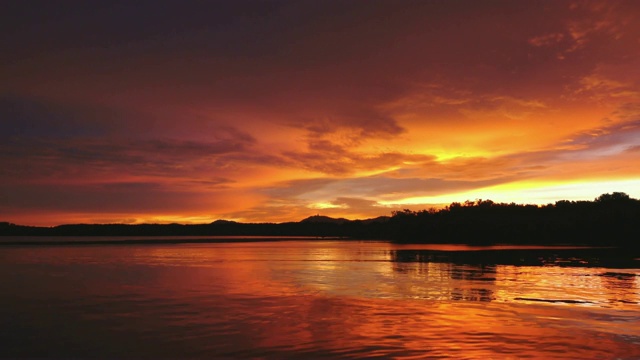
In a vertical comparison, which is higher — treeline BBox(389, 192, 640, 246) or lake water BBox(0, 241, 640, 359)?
treeline BBox(389, 192, 640, 246)

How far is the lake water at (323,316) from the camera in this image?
18250 millimetres

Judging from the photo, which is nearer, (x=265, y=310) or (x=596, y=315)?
(x=596, y=315)

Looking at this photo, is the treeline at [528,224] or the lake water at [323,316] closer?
the lake water at [323,316]

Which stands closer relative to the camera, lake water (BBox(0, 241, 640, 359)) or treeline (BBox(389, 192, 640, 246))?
lake water (BBox(0, 241, 640, 359))

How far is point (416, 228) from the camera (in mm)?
160625

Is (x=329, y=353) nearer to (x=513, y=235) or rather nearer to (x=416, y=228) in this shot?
(x=513, y=235)

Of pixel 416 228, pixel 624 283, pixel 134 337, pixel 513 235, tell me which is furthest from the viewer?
pixel 416 228

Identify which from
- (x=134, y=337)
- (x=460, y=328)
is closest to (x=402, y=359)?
(x=460, y=328)

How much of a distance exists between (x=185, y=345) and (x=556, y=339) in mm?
13406

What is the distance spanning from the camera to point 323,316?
2445 centimetres

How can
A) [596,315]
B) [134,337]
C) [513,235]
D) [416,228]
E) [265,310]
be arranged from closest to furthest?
[134,337] → [596,315] → [265,310] → [513,235] → [416,228]

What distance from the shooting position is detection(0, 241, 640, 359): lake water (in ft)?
59.9

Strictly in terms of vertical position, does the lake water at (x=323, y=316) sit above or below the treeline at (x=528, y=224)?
below

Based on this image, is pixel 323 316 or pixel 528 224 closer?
pixel 323 316
